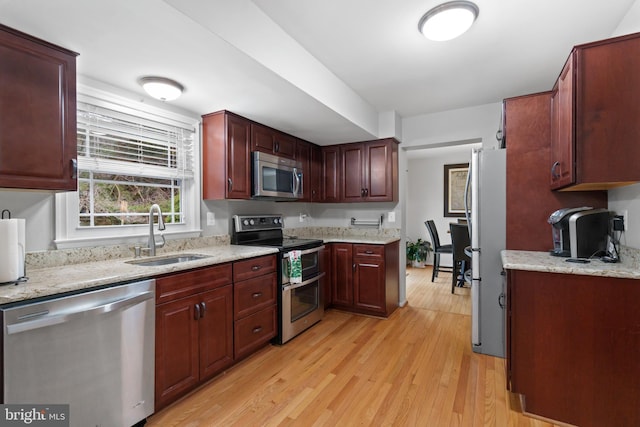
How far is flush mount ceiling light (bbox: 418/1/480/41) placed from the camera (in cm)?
175

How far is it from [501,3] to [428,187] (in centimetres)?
481

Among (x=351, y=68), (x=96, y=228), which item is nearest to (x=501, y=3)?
(x=351, y=68)

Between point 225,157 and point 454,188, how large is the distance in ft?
16.2

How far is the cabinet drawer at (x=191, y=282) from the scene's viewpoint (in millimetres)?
1787

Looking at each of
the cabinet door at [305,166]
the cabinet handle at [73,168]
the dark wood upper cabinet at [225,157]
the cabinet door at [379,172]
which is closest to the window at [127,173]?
the dark wood upper cabinet at [225,157]

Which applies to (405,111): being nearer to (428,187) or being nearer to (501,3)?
(501,3)

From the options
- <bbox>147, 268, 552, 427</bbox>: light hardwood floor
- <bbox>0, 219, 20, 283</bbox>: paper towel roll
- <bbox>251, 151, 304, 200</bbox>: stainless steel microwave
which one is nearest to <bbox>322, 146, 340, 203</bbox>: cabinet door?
<bbox>251, 151, 304, 200</bbox>: stainless steel microwave

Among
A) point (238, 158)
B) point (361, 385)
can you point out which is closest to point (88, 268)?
point (238, 158)

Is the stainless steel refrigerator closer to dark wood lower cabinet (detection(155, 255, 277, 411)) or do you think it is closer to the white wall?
the white wall

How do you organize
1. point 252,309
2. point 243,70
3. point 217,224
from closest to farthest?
point 243,70, point 252,309, point 217,224

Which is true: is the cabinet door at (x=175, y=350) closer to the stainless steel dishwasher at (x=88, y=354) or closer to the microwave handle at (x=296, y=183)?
the stainless steel dishwasher at (x=88, y=354)

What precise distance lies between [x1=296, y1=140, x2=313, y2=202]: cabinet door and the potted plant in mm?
3190

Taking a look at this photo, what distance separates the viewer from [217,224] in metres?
2.95

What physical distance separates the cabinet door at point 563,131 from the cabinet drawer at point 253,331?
2381mm
